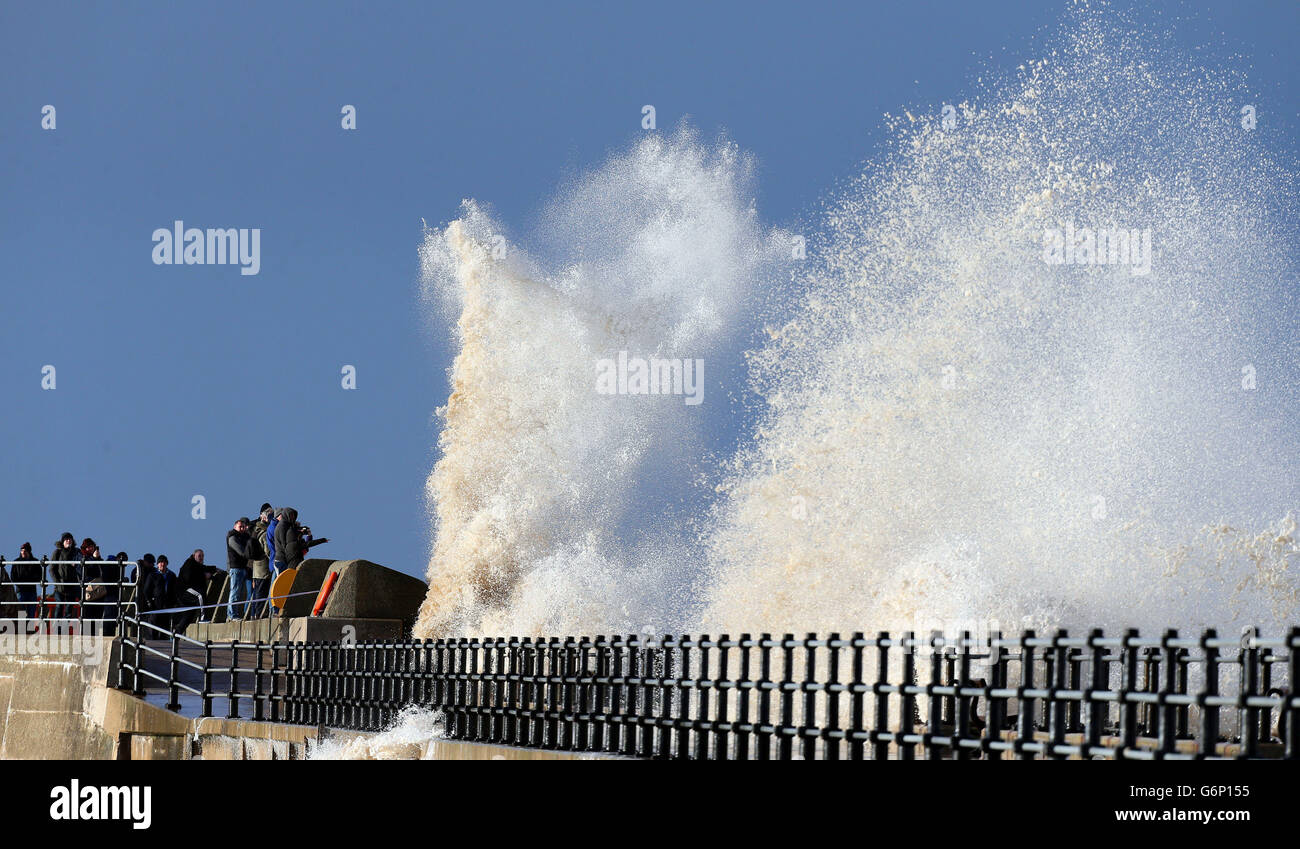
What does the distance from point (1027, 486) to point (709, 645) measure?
17.0 meters

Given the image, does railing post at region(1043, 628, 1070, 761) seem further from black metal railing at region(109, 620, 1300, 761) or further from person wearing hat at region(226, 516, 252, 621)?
person wearing hat at region(226, 516, 252, 621)

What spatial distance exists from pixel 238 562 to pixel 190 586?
414 cm

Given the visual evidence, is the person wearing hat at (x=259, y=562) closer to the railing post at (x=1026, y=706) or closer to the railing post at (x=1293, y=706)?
the railing post at (x=1026, y=706)

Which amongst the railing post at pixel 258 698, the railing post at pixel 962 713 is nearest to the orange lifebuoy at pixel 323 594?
the railing post at pixel 258 698

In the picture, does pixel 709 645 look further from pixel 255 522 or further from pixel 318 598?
pixel 255 522

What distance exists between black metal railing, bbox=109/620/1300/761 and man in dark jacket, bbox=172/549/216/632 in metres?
13.1

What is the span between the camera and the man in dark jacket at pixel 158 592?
2853 cm

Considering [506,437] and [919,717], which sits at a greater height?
[506,437]

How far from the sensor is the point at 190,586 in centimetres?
3012

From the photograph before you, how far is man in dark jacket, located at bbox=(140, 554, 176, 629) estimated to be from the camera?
28531 millimetres

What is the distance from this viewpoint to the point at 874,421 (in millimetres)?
28141

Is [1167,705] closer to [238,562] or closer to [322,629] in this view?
[322,629]
